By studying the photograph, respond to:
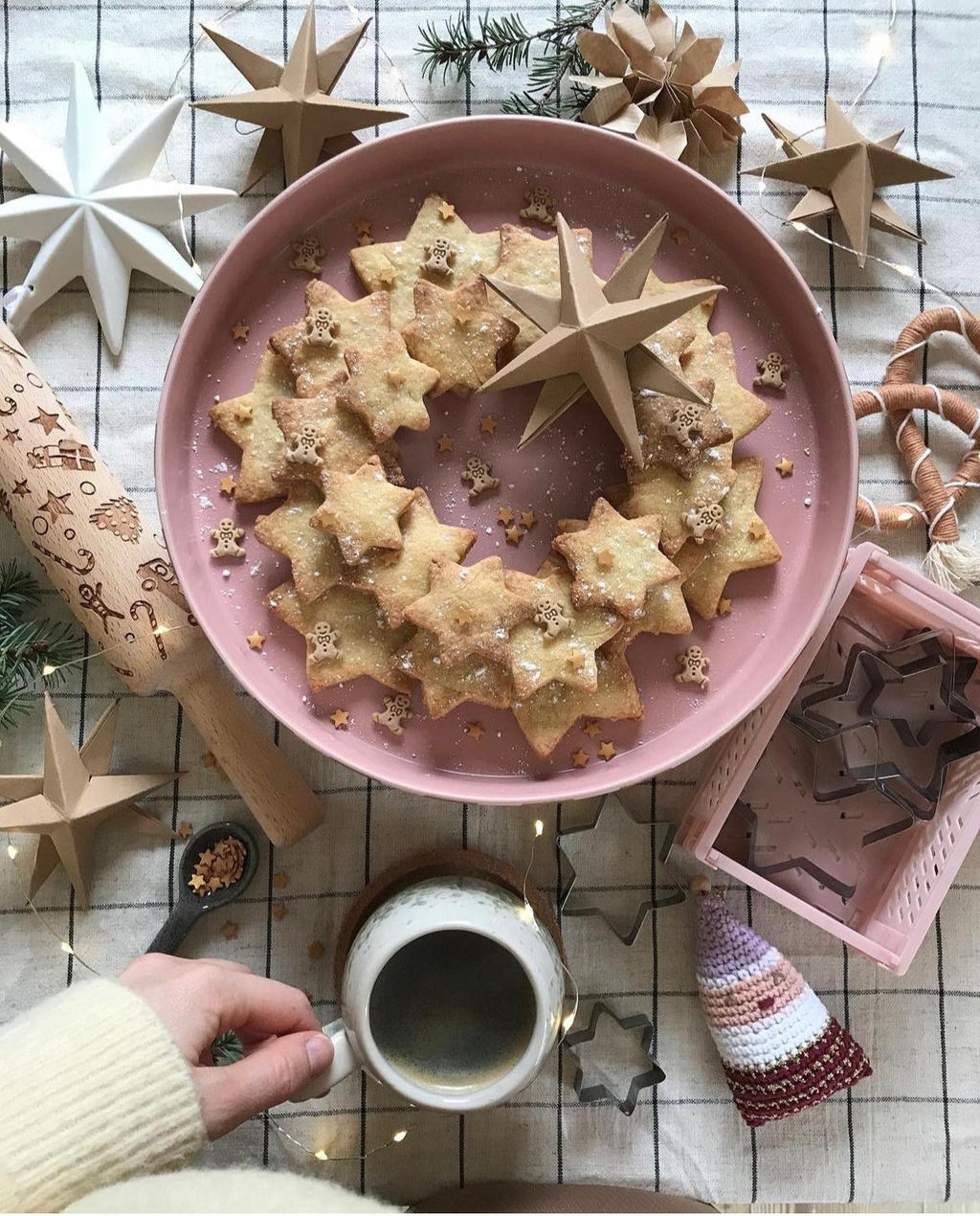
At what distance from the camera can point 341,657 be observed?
107 cm

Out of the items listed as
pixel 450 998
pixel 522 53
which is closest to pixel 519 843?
pixel 450 998

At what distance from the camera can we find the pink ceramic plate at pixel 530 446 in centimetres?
108

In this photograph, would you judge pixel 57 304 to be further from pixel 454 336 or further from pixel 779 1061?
pixel 779 1061

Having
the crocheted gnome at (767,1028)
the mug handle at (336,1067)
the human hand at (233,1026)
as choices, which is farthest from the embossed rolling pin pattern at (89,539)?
the crocheted gnome at (767,1028)

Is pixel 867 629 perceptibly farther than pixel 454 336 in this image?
Yes

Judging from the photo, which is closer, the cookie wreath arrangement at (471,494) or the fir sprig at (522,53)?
the cookie wreath arrangement at (471,494)

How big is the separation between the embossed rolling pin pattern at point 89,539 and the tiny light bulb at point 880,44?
103 cm

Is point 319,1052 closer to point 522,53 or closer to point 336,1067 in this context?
point 336,1067

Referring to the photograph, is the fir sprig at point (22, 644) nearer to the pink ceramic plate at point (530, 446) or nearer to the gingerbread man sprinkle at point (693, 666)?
the pink ceramic plate at point (530, 446)

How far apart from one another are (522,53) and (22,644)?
2.90 ft

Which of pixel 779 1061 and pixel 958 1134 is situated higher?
pixel 779 1061

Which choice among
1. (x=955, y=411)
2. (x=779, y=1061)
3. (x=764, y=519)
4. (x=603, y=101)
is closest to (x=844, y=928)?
(x=779, y=1061)

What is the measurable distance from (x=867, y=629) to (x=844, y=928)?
1.12 feet

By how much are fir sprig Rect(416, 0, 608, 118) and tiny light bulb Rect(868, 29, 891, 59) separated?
34 cm
